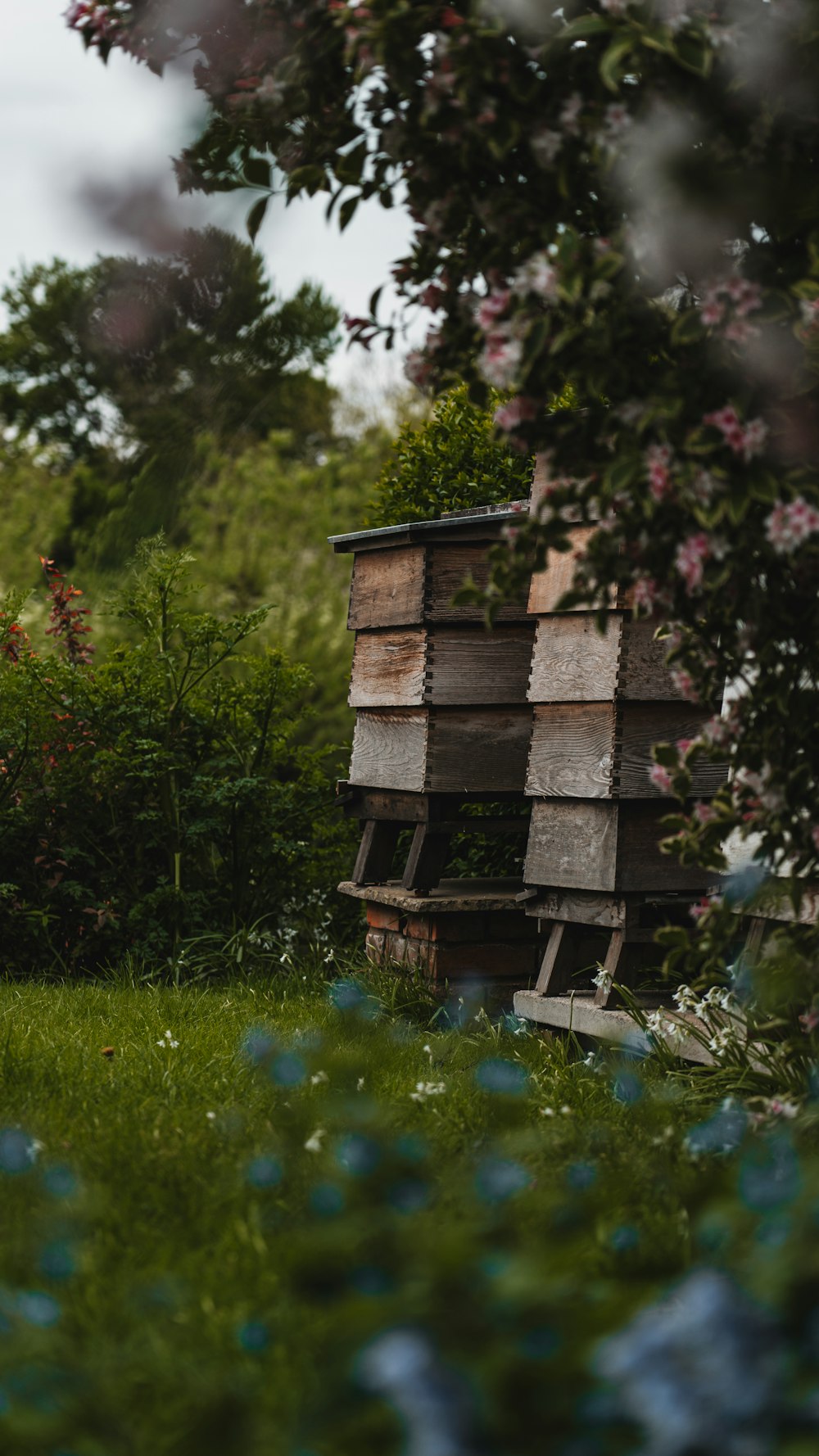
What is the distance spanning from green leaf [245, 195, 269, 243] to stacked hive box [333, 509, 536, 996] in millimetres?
2226

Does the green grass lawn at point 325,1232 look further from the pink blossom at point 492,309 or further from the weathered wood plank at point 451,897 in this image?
the pink blossom at point 492,309

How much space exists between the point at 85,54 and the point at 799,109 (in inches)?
50.0

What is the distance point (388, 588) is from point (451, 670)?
1.56ft

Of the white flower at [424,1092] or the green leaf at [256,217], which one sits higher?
the green leaf at [256,217]

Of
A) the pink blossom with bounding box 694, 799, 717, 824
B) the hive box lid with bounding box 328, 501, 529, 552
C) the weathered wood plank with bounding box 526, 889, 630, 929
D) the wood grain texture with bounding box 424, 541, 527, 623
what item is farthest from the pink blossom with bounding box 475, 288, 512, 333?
the wood grain texture with bounding box 424, 541, 527, 623

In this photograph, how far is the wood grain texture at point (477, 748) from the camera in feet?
15.1

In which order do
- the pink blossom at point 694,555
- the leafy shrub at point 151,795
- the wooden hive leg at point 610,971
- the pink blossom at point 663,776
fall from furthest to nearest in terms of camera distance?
Answer: the leafy shrub at point 151,795 < the wooden hive leg at point 610,971 < the pink blossom at point 663,776 < the pink blossom at point 694,555

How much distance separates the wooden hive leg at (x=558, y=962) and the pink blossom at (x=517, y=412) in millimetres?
2190

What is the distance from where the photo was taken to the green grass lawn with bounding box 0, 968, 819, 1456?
1337mm

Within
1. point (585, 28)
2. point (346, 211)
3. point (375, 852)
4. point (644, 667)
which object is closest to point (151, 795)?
point (375, 852)

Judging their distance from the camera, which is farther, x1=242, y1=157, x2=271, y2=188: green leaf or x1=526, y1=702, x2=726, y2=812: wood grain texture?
x1=526, y1=702, x2=726, y2=812: wood grain texture

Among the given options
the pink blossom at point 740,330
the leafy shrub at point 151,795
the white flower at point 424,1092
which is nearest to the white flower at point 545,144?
the pink blossom at point 740,330

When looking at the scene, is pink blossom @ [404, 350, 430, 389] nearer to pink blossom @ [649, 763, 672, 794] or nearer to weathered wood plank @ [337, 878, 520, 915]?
pink blossom @ [649, 763, 672, 794]

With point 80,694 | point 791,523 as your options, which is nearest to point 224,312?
point 80,694
